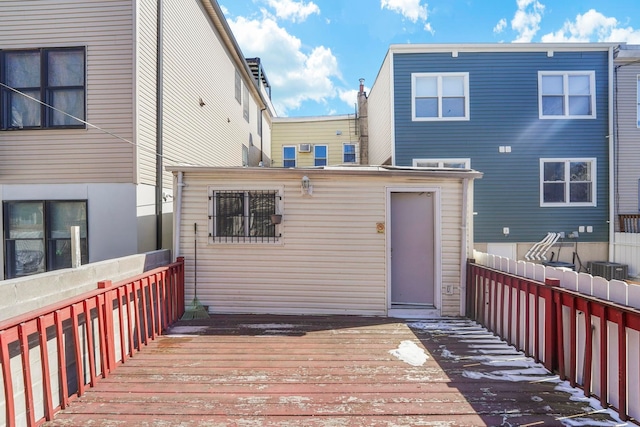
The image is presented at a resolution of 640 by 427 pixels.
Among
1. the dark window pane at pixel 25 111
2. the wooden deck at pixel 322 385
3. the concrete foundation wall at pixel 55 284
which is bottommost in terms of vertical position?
the wooden deck at pixel 322 385

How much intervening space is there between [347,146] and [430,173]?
1060 centimetres

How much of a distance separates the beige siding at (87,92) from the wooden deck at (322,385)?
3277mm

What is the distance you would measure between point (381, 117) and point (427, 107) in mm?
1828

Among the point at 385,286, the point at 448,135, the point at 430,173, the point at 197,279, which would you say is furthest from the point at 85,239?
the point at 448,135

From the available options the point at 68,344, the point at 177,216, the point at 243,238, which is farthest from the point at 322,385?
the point at 177,216

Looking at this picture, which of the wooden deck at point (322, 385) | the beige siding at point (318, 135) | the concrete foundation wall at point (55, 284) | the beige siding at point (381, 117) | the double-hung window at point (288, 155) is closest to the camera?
the concrete foundation wall at point (55, 284)

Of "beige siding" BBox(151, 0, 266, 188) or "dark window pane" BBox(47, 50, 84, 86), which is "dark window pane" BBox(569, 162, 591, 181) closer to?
"beige siding" BBox(151, 0, 266, 188)

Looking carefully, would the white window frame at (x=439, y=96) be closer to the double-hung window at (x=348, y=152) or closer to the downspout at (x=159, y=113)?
the double-hung window at (x=348, y=152)

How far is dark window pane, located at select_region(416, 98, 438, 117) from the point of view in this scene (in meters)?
9.70

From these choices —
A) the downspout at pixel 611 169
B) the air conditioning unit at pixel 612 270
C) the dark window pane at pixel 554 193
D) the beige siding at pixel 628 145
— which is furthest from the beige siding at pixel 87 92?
the beige siding at pixel 628 145

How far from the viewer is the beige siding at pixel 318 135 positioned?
15.3 meters

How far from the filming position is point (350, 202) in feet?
17.2

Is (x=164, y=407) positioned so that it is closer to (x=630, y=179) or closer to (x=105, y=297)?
(x=105, y=297)

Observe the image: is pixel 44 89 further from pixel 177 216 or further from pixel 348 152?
pixel 348 152
